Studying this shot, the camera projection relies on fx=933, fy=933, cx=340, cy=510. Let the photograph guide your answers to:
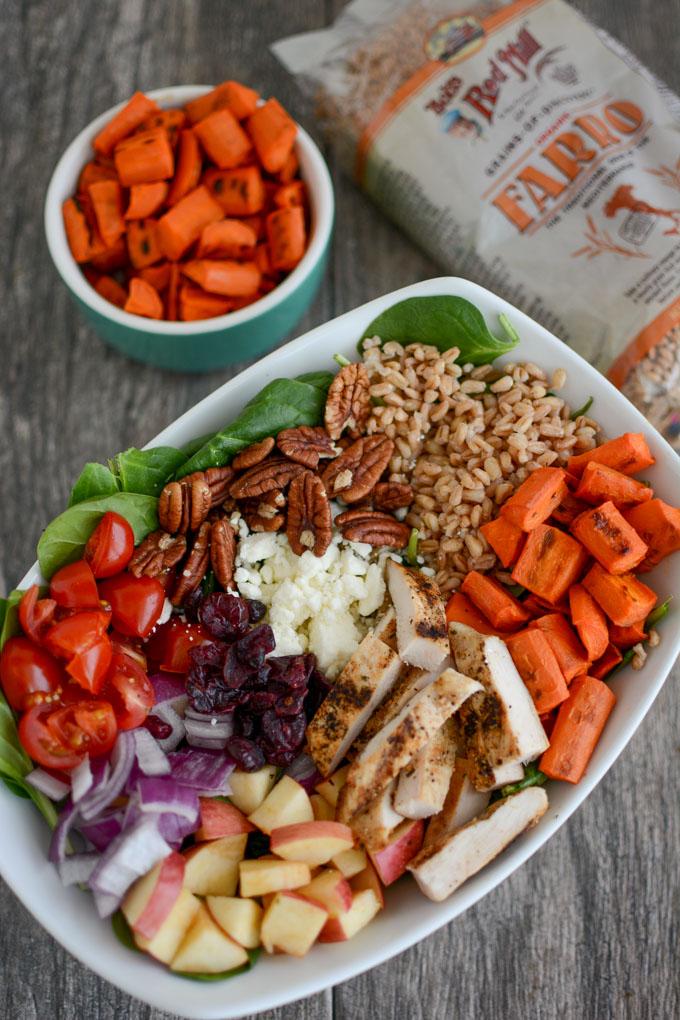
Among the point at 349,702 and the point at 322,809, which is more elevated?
the point at 349,702

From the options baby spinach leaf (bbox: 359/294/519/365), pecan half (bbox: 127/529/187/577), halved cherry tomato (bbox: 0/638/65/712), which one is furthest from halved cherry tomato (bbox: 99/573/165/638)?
baby spinach leaf (bbox: 359/294/519/365)

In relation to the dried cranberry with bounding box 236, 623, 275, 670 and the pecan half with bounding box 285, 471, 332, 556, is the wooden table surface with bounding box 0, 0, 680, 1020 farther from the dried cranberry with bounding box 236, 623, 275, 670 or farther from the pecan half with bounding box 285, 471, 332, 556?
the pecan half with bounding box 285, 471, 332, 556

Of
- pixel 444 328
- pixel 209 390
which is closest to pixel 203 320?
pixel 209 390

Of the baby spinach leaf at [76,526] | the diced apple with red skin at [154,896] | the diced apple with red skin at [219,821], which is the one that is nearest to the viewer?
the diced apple with red skin at [154,896]

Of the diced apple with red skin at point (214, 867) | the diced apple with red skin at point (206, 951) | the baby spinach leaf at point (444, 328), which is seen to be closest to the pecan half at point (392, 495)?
the baby spinach leaf at point (444, 328)

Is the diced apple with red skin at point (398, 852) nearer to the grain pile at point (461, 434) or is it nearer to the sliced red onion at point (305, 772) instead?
the sliced red onion at point (305, 772)

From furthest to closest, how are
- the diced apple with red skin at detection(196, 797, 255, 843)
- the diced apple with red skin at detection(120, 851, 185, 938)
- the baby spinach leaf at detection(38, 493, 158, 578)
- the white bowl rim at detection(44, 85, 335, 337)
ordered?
the white bowl rim at detection(44, 85, 335, 337) < the baby spinach leaf at detection(38, 493, 158, 578) < the diced apple with red skin at detection(196, 797, 255, 843) < the diced apple with red skin at detection(120, 851, 185, 938)

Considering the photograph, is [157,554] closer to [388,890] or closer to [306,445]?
[306,445]
